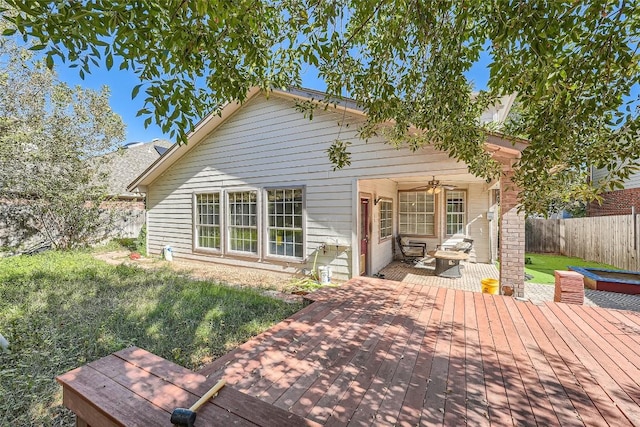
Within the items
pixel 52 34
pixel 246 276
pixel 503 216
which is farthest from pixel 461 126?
pixel 246 276

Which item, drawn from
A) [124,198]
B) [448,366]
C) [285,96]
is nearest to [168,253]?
[124,198]

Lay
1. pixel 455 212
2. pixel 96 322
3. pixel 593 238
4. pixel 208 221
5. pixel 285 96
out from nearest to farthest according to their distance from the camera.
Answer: pixel 96 322, pixel 285 96, pixel 208 221, pixel 455 212, pixel 593 238

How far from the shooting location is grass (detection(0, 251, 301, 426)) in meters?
2.81

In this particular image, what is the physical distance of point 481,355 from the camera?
2.90 m

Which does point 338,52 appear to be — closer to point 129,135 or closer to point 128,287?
point 128,287

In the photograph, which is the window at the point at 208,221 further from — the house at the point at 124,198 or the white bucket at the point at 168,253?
the house at the point at 124,198

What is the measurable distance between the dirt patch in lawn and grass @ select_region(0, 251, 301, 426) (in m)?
0.64

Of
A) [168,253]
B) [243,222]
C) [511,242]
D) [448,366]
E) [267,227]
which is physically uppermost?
[243,222]

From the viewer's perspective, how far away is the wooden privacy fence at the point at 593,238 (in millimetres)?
8180

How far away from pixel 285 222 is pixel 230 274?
2250 millimetres

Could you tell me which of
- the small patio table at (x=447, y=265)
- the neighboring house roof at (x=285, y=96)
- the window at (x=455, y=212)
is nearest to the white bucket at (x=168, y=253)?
the neighboring house roof at (x=285, y=96)

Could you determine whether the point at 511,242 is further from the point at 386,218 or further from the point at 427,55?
the point at 386,218

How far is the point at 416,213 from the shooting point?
10125 mm

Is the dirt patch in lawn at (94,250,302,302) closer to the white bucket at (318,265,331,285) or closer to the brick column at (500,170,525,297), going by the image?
the white bucket at (318,265,331,285)
